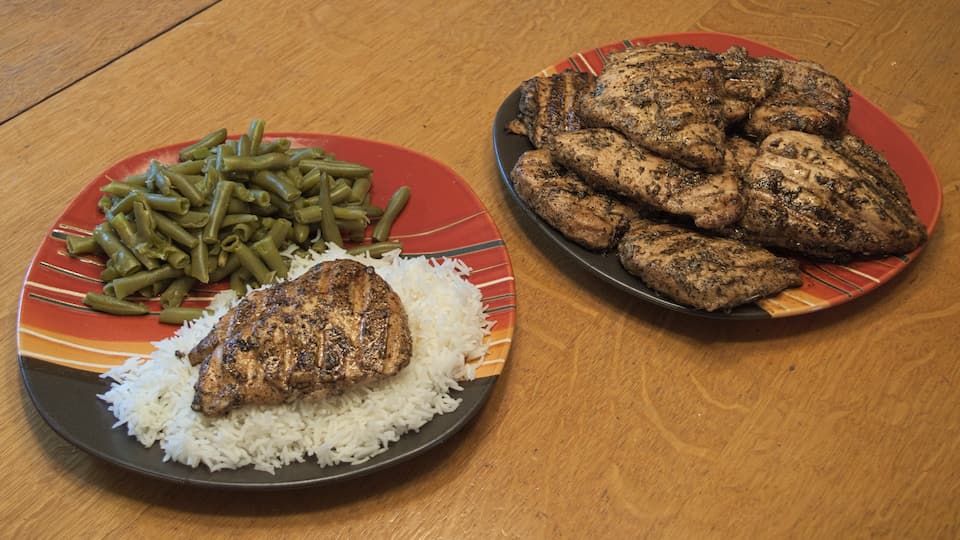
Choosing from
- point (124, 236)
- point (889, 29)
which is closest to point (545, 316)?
point (124, 236)

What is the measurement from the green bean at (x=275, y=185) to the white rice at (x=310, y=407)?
A: 0.47 m

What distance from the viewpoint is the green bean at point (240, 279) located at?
251 centimetres

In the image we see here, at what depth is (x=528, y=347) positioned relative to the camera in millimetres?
2473

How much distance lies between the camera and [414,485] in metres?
2.13

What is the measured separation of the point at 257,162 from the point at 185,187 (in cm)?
24

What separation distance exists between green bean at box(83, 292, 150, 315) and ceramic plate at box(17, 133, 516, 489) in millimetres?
22

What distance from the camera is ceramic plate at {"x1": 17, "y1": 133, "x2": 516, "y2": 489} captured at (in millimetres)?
1969

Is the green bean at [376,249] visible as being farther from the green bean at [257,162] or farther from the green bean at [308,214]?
the green bean at [257,162]

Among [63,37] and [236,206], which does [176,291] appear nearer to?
[236,206]

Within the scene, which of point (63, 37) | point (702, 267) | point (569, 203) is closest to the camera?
point (702, 267)

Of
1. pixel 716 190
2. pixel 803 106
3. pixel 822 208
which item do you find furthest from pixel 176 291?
pixel 803 106

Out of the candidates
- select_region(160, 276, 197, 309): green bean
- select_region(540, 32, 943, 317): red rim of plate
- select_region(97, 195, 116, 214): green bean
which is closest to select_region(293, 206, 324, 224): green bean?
select_region(160, 276, 197, 309): green bean

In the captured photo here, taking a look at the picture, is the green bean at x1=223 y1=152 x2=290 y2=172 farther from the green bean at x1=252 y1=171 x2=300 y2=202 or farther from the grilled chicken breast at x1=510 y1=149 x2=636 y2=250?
the grilled chicken breast at x1=510 y1=149 x2=636 y2=250

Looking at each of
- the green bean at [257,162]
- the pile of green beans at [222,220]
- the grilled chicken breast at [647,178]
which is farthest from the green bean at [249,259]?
the grilled chicken breast at [647,178]
